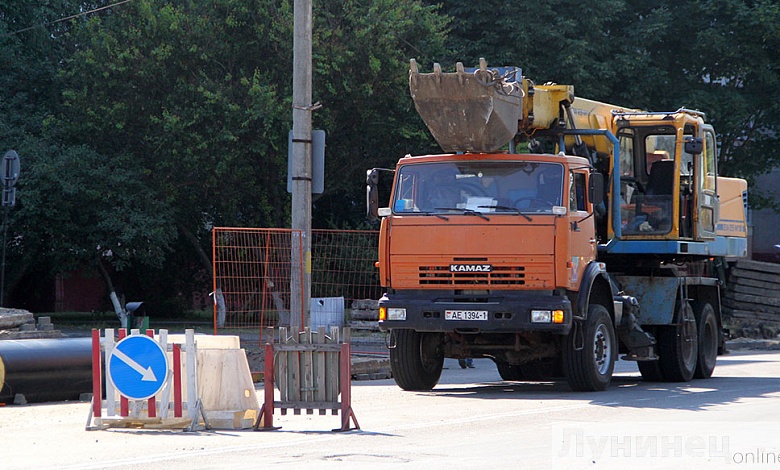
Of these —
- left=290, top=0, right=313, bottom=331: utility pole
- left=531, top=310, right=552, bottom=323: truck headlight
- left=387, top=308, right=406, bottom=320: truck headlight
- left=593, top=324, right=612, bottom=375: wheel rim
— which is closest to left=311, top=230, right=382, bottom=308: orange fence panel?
left=290, top=0, right=313, bottom=331: utility pole

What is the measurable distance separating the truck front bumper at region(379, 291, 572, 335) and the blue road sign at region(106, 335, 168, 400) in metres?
4.19

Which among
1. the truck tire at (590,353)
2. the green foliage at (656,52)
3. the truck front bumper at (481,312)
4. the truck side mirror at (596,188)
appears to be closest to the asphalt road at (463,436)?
the truck tire at (590,353)

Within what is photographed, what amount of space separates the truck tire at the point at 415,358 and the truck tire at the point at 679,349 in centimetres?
396

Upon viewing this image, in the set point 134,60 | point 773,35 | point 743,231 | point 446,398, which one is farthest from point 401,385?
point 773,35

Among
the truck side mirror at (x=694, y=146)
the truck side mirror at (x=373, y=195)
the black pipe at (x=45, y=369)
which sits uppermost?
the truck side mirror at (x=694, y=146)

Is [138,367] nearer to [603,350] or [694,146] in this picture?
[603,350]

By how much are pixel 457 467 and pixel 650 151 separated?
10592 millimetres

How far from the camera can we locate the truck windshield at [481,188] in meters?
14.8

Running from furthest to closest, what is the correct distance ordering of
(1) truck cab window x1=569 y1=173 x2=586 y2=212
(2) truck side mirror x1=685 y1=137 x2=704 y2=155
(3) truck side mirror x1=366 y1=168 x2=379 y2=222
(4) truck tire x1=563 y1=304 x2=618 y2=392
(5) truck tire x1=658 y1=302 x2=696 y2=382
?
1. (5) truck tire x1=658 y1=302 x2=696 y2=382
2. (2) truck side mirror x1=685 y1=137 x2=704 y2=155
3. (3) truck side mirror x1=366 y1=168 x2=379 y2=222
4. (4) truck tire x1=563 y1=304 x2=618 y2=392
5. (1) truck cab window x1=569 y1=173 x2=586 y2=212

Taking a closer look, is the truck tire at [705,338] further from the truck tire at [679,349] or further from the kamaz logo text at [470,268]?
the kamaz logo text at [470,268]

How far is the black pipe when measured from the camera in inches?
559

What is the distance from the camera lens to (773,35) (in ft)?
114

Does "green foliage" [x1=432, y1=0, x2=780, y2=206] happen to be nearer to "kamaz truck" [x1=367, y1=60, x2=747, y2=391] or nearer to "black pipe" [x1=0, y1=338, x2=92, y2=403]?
"kamaz truck" [x1=367, y1=60, x2=747, y2=391]

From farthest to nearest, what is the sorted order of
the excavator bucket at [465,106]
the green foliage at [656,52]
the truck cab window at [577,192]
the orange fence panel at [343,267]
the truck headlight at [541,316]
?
the green foliage at [656,52] < the orange fence panel at [343,267] < the truck cab window at [577,192] < the excavator bucket at [465,106] < the truck headlight at [541,316]
